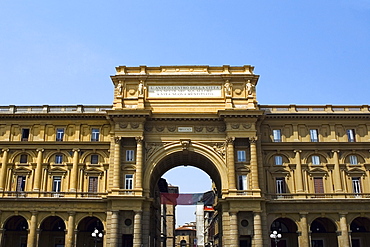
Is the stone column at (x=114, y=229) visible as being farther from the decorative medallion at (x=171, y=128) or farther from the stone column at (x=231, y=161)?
the stone column at (x=231, y=161)

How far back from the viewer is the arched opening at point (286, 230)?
1918 inches

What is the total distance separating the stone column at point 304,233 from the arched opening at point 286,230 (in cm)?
362

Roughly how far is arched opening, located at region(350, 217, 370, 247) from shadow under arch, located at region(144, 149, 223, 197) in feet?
53.7

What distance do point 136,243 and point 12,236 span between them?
15.9m

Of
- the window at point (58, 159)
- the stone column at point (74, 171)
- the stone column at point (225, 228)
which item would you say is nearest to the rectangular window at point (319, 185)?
the stone column at point (225, 228)

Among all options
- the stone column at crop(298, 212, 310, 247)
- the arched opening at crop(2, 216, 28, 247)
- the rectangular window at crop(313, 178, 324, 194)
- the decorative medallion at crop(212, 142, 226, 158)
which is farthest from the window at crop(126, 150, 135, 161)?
the rectangular window at crop(313, 178, 324, 194)

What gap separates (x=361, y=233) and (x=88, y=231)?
31880 millimetres

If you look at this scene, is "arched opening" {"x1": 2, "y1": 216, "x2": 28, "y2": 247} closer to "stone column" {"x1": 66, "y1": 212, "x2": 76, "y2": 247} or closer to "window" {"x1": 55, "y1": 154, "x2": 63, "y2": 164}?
"stone column" {"x1": 66, "y1": 212, "x2": 76, "y2": 247}

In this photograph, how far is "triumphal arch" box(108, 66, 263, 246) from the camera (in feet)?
147

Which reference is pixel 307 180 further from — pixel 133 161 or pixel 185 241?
pixel 185 241

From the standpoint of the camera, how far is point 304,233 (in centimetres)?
4488

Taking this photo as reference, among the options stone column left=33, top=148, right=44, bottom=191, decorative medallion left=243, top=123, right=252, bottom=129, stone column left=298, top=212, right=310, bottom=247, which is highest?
decorative medallion left=243, top=123, right=252, bottom=129

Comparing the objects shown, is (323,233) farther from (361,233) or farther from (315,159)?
(315,159)

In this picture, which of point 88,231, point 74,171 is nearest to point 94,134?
point 74,171
